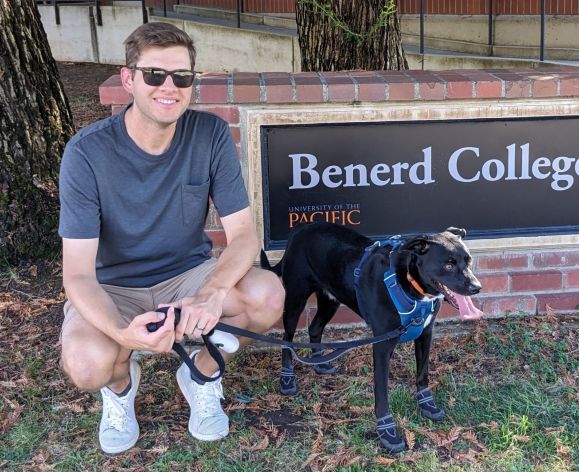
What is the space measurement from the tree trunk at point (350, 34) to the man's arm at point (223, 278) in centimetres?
190

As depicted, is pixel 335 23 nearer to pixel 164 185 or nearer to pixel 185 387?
pixel 164 185

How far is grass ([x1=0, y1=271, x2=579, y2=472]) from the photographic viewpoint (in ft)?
10.2

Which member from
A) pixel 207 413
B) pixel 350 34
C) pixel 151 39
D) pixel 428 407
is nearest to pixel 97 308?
pixel 207 413

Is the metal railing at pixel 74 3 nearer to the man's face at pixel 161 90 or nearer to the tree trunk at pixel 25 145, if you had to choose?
the tree trunk at pixel 25 145

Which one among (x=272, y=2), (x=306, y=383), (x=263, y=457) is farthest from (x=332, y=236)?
(x=272, y=2)

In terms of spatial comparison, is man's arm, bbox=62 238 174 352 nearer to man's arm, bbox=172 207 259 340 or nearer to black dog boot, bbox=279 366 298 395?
man's arm, bbox=172 207 259 340

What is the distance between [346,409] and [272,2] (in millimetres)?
10372

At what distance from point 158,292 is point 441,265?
1.20 meters

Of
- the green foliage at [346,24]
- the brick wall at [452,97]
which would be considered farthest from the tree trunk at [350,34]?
the brick wall at [452,97]

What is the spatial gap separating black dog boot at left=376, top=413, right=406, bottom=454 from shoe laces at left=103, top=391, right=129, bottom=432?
1.05 m

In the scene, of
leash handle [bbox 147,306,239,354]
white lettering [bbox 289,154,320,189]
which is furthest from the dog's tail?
leash handle [bbox 147,306,239,354]

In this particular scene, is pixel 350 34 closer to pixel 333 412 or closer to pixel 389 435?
pixel 333 412

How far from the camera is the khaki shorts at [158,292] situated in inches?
127

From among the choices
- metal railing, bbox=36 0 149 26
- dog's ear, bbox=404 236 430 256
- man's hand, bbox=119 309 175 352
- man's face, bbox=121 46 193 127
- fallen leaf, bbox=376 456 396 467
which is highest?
metal railing, bbox=36 0 149 26
